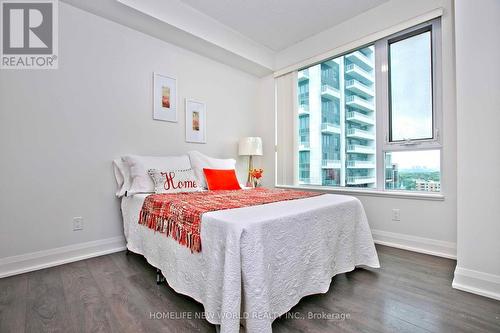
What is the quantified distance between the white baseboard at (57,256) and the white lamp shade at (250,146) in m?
2.00

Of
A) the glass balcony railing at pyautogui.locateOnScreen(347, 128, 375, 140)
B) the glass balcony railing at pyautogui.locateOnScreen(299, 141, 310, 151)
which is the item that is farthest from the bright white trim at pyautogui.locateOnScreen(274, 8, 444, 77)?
the glass balcony railing at pyautogui.locateOnScreen(299, 141, 310, 151)

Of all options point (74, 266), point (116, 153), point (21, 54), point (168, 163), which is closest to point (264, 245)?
point (168, 163)

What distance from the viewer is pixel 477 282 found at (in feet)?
5.56

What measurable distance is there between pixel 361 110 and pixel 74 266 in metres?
3.60

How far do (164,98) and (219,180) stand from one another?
127cm

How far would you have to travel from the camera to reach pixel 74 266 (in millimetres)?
2219

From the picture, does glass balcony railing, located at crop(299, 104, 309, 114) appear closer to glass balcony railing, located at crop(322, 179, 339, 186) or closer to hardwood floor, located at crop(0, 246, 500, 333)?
glass balcony railing, located at crop(322, 179, 339, 186)

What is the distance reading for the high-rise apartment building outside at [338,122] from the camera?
10.0 ft

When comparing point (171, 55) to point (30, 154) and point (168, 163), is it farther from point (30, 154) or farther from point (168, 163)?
point (30, 154)

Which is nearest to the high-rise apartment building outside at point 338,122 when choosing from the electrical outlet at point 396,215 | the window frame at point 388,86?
the window frame at point 388,86

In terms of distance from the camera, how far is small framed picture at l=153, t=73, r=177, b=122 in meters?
2.98

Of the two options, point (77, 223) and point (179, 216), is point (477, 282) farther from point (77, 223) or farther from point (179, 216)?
point (77, 223)

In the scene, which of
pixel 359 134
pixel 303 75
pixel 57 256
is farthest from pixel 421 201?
pixel 57 256

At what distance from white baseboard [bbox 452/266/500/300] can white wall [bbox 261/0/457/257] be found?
718mm
